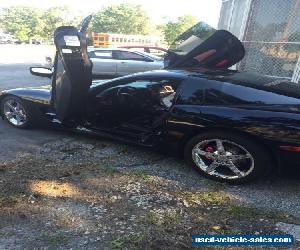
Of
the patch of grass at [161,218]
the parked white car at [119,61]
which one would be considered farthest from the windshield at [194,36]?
the parked white car at [119,61]

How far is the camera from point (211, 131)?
13.1 ft

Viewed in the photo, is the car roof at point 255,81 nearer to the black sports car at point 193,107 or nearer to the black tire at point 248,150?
the black sports car at point 193,107

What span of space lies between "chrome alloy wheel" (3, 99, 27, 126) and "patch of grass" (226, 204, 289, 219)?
3746 millimetres

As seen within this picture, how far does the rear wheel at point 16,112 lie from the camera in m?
5.61

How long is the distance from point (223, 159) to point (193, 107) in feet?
2.26

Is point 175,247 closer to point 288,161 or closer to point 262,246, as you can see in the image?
point 262,246

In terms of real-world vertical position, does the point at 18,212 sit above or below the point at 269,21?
below

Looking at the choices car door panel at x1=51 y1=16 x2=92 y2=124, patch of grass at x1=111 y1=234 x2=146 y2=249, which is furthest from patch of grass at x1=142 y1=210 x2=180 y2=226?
car door panel at x1=51 y1=16 x2=92 y2=124

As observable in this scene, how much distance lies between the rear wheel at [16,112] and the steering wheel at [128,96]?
1.74 metres

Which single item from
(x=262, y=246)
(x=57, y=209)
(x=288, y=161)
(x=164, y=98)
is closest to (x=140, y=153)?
(x=164, y=98)

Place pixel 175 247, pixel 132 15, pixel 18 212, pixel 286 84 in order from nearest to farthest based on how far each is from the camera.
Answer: pixel 175 247 < pixel 18 212 < pixel 286 84 < pixel 132 15

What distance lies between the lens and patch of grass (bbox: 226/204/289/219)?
11.0 feet

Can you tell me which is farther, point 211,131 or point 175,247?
point 211,131

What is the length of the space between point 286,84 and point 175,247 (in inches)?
103
